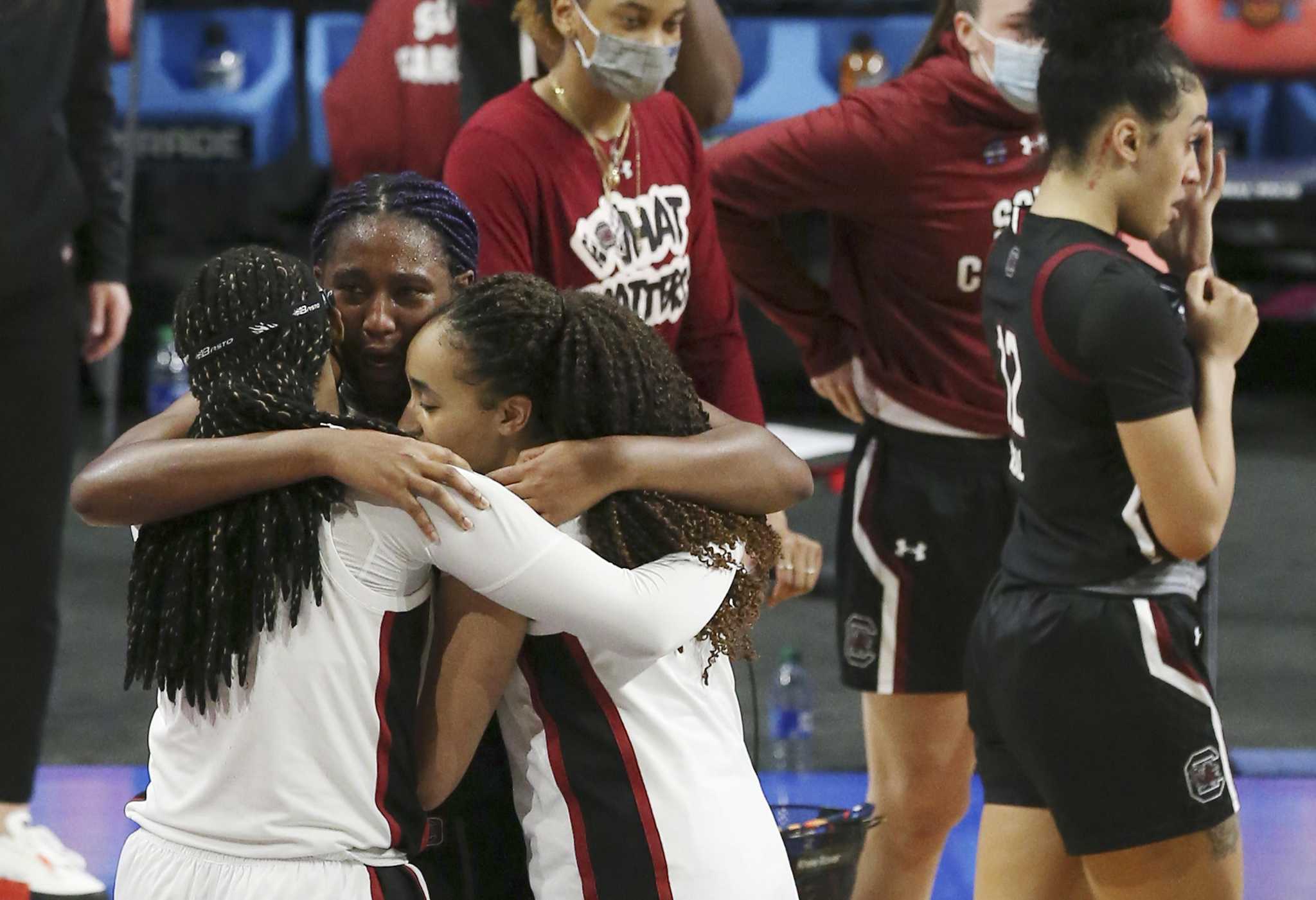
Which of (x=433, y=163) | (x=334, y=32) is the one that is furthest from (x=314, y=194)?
(x=433, y=163)

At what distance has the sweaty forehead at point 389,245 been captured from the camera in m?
2.11

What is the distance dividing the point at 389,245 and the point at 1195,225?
1.01 m

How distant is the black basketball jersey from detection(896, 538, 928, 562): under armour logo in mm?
633

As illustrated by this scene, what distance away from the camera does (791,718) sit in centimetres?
Result: 431

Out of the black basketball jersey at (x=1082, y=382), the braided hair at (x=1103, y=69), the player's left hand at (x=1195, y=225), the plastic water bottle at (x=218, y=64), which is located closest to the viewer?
the black basketball jersey at (x=1082, y=382)

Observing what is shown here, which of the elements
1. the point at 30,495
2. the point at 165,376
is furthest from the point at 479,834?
the point at 165,376

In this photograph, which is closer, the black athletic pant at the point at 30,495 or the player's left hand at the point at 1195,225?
the player's left hand at the point at 1195,225

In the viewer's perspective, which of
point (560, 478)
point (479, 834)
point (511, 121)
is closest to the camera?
point (560, 478)

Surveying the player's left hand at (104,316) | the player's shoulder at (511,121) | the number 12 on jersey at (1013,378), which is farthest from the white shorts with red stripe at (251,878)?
the player's left hand at (104,316)

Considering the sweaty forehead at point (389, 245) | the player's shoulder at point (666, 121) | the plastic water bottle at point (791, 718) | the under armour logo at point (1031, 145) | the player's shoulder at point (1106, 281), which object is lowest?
the plastic water bottle at point (791, 718)

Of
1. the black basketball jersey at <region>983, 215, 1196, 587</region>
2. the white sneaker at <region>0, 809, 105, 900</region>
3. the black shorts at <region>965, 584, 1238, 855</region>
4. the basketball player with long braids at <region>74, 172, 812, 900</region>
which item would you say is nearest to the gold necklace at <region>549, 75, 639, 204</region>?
the basketball player with long braids at <region>74, 172, 812, 900</region>

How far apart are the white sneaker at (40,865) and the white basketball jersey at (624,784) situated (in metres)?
1.67

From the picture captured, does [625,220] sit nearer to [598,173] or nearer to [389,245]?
[598,173]

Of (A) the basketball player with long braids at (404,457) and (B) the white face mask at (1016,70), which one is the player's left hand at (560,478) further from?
(B) the white face mask at (1016,70)
